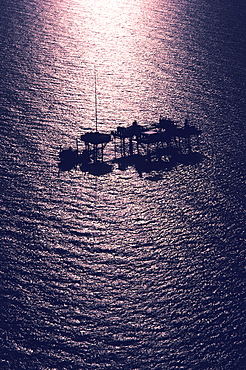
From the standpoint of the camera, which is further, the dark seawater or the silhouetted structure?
the silhouetted structure

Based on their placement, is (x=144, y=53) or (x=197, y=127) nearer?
(x=197, y=127)

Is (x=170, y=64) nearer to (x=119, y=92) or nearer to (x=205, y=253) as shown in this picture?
(x=119, y=92)

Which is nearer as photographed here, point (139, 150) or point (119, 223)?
point (119, 223)

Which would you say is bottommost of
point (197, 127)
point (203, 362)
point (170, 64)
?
point (203, 362)

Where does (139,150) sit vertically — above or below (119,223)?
above

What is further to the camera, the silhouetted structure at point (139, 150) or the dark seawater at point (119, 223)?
the silhouetted structure at point (139, 150)

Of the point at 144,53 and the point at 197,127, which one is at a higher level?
the point at 144,53

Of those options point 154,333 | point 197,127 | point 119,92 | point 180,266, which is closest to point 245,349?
point 154,333

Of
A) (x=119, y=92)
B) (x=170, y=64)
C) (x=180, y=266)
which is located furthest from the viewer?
(x=170, y=64)
